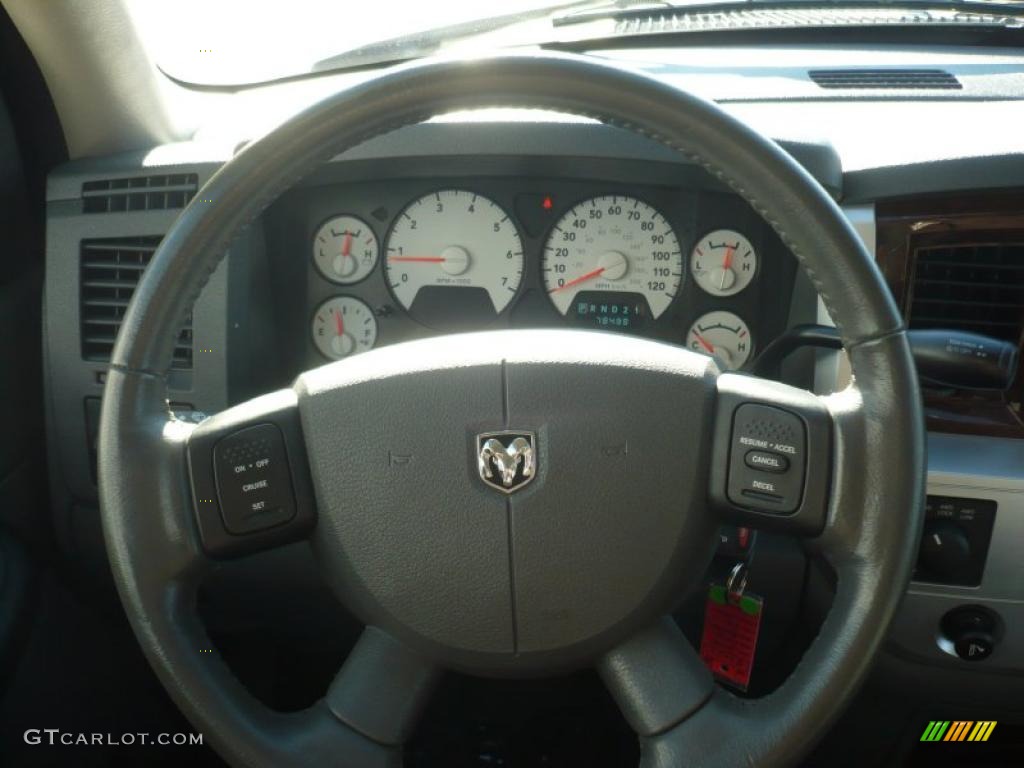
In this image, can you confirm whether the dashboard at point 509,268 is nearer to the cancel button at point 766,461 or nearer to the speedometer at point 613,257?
the speedometer at point 613,257

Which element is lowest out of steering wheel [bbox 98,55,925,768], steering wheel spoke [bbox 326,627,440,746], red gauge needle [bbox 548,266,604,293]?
steering wheel spoke [bbox 326,627,440,746]

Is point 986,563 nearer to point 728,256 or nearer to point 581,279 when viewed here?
point 728,256

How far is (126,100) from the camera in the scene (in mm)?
1894

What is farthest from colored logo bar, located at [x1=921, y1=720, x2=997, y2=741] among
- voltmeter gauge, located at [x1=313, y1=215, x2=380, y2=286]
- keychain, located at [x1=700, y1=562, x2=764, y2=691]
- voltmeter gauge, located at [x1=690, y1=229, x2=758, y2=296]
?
voltmeter gauge, located at [x1=313, y1=215, x2=380, y2=286]

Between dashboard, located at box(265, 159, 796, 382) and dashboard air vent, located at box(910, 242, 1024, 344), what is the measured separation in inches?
7.3

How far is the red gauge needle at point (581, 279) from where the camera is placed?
1.79 meters

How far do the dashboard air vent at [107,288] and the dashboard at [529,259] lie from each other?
0.66 ft

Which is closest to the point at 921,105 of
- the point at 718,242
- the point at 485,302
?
the point at 718,242

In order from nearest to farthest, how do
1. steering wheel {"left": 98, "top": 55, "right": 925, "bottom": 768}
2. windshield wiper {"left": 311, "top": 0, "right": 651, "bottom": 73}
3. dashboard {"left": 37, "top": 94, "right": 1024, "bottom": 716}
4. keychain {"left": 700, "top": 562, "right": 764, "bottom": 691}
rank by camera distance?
steering wheel {"left": 98, "top": 55, "right": 925, "bottom": 768}, keychain {"left": 700, "top": 562, "right": 764, "bottom": 691}, dashboard {"left": 37, "top": 94, "right": 1024, "bottom": 716}, windshield wiper {"left": 311, "top": 0, "right": 651, "bottom": 73}

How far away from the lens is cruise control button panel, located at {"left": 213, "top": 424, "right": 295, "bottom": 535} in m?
1.10

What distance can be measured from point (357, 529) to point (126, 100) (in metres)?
1.09

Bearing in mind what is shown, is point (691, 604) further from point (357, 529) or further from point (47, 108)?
point (47, 108)

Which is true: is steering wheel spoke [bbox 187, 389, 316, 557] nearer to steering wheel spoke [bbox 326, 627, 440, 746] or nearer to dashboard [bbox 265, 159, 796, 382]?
steering wheel spoke [bbox 326, 627, 440, 746]

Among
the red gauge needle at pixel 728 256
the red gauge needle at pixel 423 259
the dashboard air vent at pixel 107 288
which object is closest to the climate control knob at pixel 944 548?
the red gauge needle at pixel 728 256
